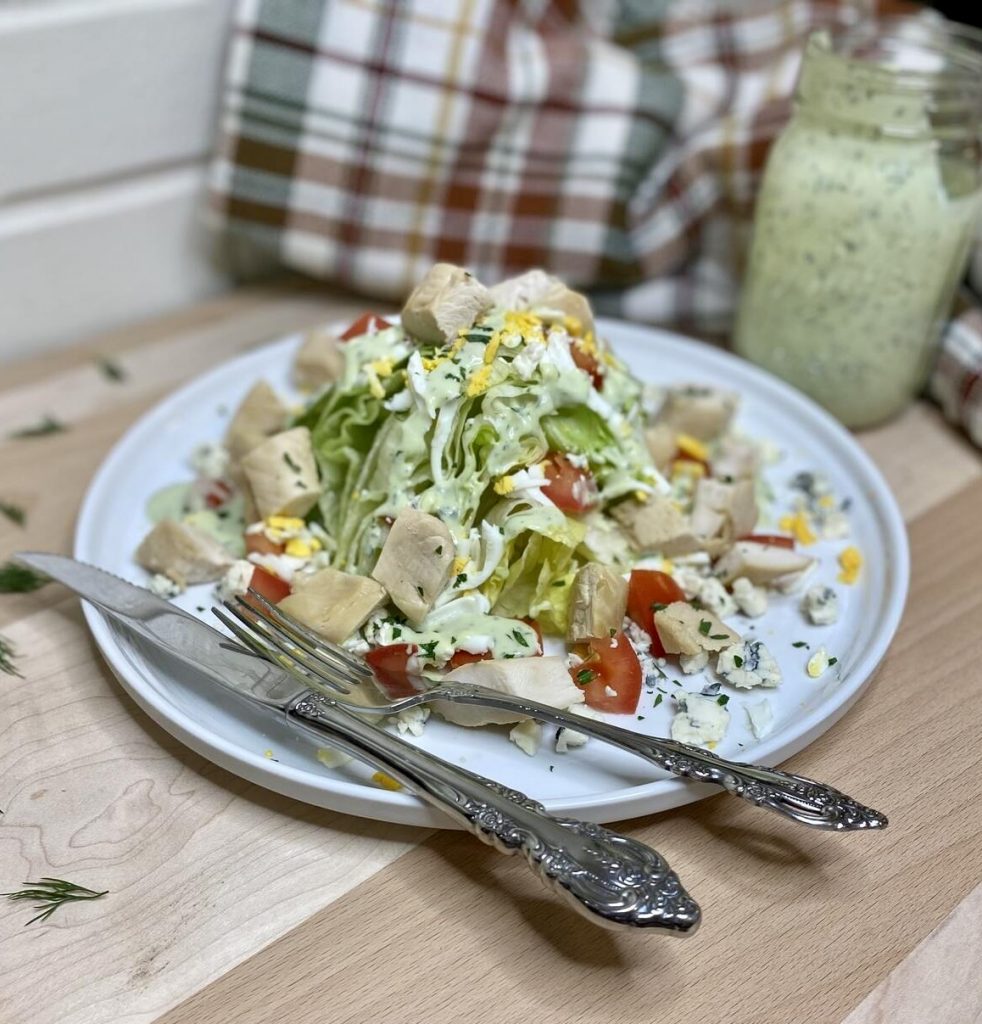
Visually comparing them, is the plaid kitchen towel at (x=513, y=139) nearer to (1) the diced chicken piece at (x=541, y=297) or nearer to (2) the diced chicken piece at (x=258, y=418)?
(2) the diced chicken piece at (x=258, y=418)

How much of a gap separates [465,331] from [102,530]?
2.17 feet

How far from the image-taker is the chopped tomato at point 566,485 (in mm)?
1603

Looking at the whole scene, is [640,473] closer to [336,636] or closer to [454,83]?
[336,636]

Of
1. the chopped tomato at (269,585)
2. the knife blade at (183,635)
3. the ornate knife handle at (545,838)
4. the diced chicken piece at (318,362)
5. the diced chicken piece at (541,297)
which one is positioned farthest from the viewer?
the diced chicken piece at (318,362)

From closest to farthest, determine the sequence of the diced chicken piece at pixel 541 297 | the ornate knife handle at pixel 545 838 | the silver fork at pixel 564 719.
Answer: the ornate knife handle at pixel 545 838 → the silver fork at pixel 564 719 → the diced chicken piece at pixel 541 297

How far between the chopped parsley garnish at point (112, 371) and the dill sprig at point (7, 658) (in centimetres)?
81

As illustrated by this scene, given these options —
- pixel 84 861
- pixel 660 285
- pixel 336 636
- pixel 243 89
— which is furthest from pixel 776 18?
pixel 84 861

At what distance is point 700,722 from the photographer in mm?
1414

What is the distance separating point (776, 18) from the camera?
2479mm

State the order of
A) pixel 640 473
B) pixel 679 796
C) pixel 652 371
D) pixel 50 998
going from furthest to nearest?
pixel 652 371 → pixel 640 473 → pixel 679 796 → pixel 50 998

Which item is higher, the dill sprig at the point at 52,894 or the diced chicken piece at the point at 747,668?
the diced chicken piece at the point at 747,668

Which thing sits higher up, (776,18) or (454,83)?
(776,18)

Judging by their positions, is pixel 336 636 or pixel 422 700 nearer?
pixel 422 700

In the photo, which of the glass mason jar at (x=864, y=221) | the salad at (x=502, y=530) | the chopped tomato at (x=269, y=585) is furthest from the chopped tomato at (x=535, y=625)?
the glass mason jar at (x=864, y=221)
